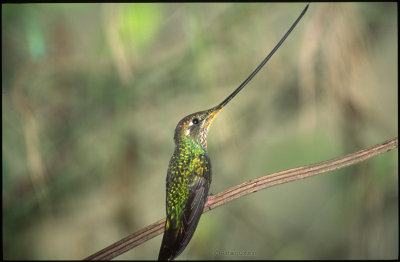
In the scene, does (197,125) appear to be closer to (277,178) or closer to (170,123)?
(277,178)

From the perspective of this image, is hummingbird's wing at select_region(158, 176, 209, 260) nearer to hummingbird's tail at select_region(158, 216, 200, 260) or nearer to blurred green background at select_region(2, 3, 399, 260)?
hummingbird's tail at select_region(158, 216, 200, 260)

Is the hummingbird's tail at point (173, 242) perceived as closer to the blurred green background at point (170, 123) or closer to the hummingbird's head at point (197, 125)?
the hummingbird's head at point (197, 125)

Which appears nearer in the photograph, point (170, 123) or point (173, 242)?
point (173, 242)

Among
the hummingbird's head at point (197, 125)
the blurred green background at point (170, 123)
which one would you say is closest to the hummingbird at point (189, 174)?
the hummingbird's head at point (197, 125)

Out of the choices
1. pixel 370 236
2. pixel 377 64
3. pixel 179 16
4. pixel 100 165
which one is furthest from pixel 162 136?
pixel 377 64

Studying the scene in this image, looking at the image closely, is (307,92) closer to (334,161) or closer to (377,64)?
(334,161)

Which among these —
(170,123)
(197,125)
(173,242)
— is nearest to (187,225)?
(173,242)

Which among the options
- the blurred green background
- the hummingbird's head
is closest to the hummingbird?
Result: the hummingbird's head
